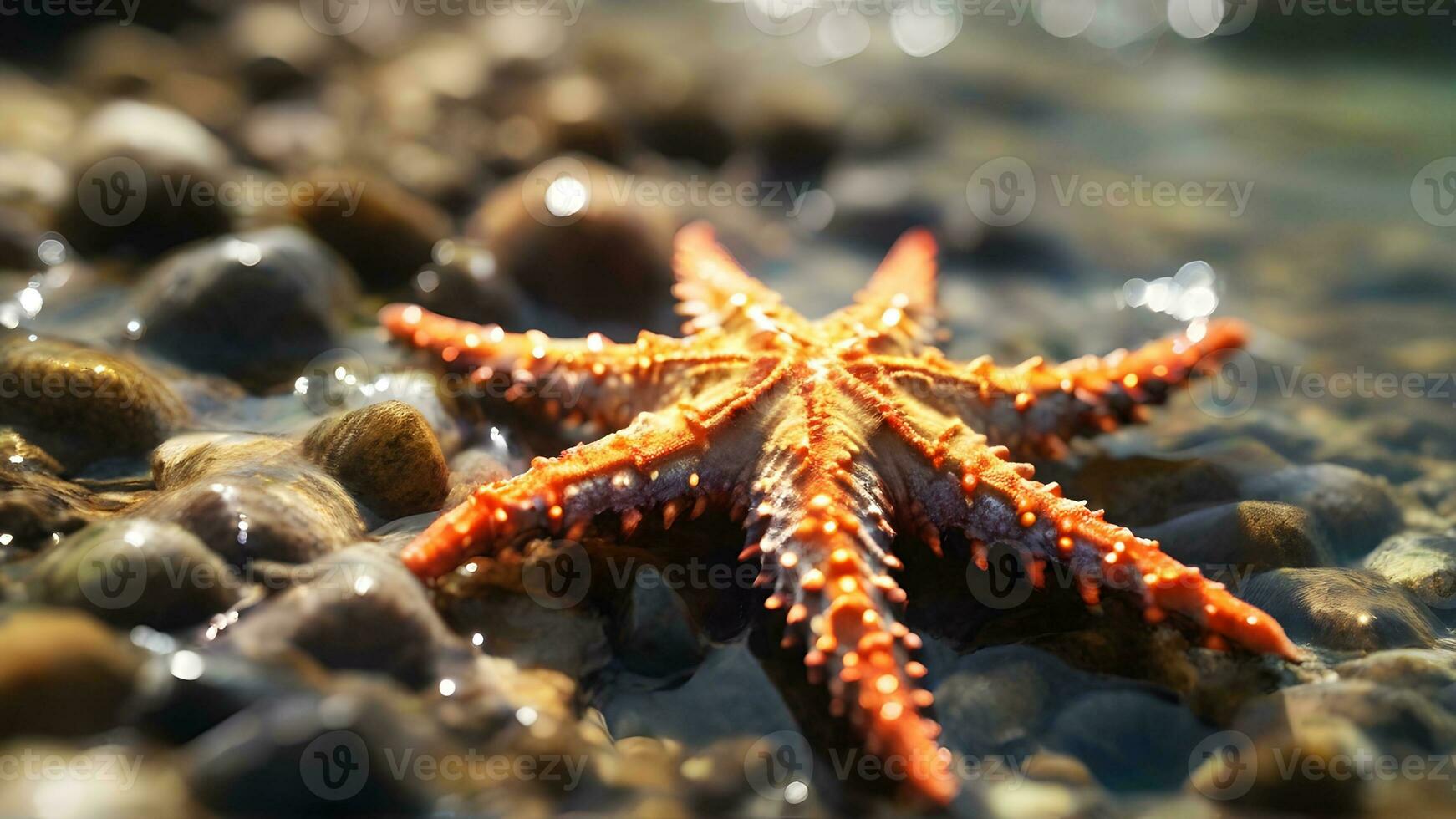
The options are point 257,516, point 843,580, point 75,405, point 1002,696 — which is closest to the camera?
point 843,580

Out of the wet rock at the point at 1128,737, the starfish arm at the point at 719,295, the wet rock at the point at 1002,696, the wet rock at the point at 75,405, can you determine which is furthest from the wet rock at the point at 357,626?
the wet rock at the point at 1128,737

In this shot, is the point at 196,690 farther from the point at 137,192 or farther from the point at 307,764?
the point at 137,192

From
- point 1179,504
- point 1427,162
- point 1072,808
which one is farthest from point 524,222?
point 1427,162

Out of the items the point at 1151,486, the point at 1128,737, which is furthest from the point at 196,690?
the point at 1151,486

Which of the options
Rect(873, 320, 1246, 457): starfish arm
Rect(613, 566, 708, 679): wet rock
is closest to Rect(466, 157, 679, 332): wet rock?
Rect(873, 320, 1246, 457): starfish arm

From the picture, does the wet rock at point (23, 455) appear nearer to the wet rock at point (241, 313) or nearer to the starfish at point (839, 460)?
the wet rock at point (241, 313)

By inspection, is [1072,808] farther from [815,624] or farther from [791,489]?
[791,489]
